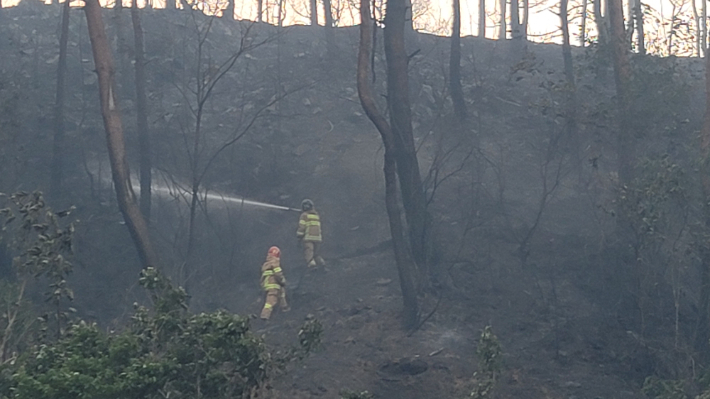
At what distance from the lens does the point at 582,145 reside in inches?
832

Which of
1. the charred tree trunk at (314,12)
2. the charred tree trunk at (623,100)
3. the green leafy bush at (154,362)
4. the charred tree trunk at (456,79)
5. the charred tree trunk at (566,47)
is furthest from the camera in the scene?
the charred tree trunk at (314,12)

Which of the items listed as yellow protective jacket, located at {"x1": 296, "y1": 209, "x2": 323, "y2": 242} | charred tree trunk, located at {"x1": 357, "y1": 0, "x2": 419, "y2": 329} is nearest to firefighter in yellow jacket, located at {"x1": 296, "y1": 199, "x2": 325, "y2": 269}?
yellow protective jacket, located at {"x1": 296, "y1": 209, "x2": 323, "y2": 242}

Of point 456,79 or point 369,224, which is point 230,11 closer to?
point 456,79

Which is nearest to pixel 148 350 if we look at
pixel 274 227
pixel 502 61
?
pixel 274 227

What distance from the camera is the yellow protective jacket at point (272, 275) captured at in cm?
1426

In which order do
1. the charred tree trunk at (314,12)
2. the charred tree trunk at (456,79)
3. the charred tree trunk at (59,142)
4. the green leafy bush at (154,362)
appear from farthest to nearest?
1. the charred tree trunk at (314,12)
2. the charred tree trunk at (456,79)
3. the charred tree trunk at (59,142)
4. the green leafy bush at (154,362)

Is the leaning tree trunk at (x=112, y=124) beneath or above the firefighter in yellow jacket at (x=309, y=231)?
above

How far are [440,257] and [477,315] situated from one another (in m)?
2.02

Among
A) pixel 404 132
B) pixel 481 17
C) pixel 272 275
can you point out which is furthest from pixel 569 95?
pixel 481 17

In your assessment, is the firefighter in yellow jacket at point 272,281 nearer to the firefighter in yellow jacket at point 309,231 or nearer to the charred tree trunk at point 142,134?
the firefighter in yellow jacket at point 309,231

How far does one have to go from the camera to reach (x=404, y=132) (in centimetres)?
1525

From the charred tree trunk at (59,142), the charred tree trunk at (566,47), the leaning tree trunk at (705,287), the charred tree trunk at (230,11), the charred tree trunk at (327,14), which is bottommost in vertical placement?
the leaning tree trunk at (705,287)

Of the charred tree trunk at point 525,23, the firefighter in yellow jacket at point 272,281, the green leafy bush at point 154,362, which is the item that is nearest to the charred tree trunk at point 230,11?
the charred tree trunk at point 525,23

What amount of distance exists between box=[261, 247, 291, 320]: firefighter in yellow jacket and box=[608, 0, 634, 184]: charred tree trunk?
267 inches
